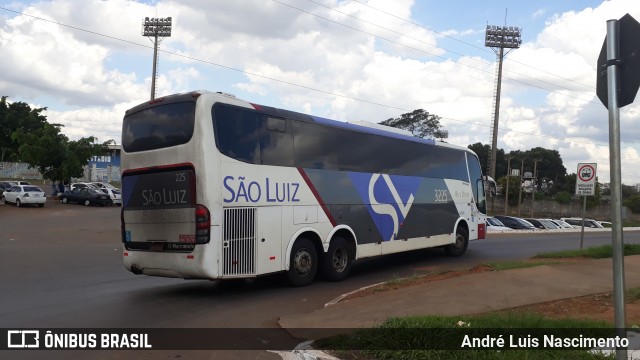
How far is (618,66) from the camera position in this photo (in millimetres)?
4574

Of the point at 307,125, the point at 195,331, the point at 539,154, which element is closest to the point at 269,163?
the point at 307,125

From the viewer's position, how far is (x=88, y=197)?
1631 inches

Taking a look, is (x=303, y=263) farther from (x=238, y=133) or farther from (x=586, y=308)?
(x=586, y=308)

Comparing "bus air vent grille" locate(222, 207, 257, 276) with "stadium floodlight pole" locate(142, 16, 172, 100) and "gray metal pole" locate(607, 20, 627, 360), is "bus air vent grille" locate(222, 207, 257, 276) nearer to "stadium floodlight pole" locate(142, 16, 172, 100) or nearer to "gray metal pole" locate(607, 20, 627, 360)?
"gray metal pole" locate(607, 20, 627, 360)

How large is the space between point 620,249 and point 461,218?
12224mm

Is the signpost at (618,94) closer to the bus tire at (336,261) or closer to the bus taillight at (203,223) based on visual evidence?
the bus taillight at (203,223)

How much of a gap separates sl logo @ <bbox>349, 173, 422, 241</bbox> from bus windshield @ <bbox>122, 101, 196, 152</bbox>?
420 centimetres

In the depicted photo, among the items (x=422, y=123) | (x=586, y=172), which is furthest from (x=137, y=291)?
(x=422, y=123)

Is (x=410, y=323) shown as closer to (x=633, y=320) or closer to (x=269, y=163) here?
(x=633, y=320)

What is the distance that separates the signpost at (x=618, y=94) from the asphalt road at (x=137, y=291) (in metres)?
3.56

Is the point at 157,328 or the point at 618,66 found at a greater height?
the point at 618,66

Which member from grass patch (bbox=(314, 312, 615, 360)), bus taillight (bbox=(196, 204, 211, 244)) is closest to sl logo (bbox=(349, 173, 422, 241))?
bus taillight (bbox=(196, 204, 211, 244))

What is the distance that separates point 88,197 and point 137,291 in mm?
34150

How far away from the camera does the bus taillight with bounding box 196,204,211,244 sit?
9070 mm
